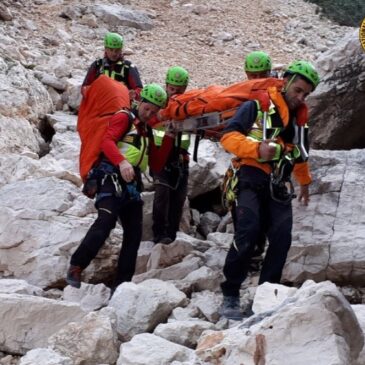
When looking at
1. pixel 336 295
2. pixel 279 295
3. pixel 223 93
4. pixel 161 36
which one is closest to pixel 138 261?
pixel 223 93

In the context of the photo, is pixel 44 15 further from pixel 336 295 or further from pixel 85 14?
pixel 336 295

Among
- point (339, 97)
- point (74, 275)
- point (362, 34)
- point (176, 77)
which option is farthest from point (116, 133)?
point (362, 34)

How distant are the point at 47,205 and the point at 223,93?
86.0 inches

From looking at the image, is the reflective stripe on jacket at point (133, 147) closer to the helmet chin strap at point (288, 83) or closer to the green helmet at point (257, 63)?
the helmet chin strap at point (288, 83)

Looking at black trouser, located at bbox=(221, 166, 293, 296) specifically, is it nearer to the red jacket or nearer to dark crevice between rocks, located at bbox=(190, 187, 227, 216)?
the red jacket

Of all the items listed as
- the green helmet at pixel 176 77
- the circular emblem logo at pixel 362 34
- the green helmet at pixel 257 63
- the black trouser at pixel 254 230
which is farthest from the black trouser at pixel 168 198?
the circular emblem logo at pixel 362 34

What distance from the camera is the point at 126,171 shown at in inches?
243

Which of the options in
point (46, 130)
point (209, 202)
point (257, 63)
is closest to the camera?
point (257, 63)

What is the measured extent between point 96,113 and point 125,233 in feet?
4.13

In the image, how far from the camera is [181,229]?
8.66 m

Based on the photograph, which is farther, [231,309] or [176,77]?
[176,77]

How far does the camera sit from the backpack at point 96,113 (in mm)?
6605

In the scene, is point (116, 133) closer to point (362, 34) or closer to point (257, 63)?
point (257, 63)

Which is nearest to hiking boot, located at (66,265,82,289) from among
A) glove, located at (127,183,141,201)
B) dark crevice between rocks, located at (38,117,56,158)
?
glove, located at (127,183,141,201)
